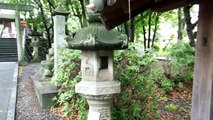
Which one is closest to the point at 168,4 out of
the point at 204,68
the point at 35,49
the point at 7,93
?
the point at 204,68

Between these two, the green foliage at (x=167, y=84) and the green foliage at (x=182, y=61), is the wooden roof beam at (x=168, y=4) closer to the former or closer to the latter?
the green foliage at (x=167, y=84)

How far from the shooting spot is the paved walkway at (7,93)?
627 centimetres

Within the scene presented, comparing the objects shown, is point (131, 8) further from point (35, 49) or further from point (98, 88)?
point (35, 49)

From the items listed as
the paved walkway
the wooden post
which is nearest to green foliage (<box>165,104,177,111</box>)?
the paved walkway

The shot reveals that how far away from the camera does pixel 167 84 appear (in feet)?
25.3

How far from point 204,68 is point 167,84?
18.0 feet

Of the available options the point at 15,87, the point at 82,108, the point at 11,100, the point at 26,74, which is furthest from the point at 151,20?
the point at 82,108

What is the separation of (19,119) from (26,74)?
17.6 ft

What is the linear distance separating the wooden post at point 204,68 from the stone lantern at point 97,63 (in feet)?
5.83

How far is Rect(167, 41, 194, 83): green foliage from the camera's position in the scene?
7939 mm

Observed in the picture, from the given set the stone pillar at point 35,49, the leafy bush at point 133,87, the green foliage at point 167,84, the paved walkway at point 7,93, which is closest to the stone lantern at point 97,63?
the leafy bush at point 133,87

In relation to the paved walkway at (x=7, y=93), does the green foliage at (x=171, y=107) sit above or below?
below

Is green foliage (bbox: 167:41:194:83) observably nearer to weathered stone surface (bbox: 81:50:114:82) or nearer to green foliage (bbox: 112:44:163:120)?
green foliage (bbox: 112:44:163:120)

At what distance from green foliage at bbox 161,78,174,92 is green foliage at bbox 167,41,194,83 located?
43 centimetres
